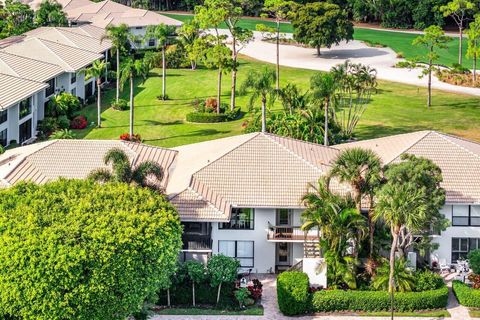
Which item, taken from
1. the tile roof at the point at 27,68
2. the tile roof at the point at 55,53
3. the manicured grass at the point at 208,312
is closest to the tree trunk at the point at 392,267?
the manicured grass at the point at 208,312

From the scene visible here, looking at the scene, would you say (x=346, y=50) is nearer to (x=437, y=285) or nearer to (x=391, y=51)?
(x=391, y=51)

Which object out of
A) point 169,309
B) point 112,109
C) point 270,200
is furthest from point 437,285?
point 112,109

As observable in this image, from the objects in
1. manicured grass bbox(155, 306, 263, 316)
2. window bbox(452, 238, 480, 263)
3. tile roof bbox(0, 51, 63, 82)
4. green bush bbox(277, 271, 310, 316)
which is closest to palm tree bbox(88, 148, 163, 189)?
manicured grass bbox(155, 306, 263, 316)

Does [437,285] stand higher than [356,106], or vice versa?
[356,106]

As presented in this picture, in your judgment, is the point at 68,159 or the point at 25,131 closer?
the point at 68,159

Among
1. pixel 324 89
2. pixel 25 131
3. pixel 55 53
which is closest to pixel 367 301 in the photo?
pixel 324 89

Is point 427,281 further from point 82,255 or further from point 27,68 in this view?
point 27,68

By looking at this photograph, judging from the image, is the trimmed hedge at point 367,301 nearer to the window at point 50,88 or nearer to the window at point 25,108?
the window at point 25,108
